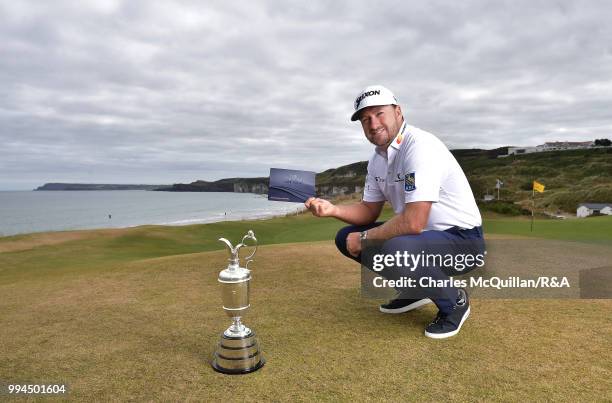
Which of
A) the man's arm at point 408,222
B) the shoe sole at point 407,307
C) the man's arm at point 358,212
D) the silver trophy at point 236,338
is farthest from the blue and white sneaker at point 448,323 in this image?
the silver trophy at point 236,338

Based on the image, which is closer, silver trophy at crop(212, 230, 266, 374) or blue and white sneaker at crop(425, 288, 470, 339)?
silver trophy at crop(212, 230, 266, 374)

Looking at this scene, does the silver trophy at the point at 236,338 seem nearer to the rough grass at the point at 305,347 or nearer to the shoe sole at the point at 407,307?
the rough grass at the point at 305,347

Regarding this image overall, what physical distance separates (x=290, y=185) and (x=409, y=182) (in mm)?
1025

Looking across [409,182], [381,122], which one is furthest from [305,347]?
[381,122]

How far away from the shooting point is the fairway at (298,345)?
2854 millimetres

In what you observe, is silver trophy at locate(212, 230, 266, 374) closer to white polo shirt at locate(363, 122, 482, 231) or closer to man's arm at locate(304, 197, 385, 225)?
man's arm at locate(304, 197, 385, 225)

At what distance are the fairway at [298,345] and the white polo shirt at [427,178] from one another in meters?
1.07

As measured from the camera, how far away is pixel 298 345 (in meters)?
3.58

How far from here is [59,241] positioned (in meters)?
17.2

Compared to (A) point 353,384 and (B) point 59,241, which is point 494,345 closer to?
(A) point 353,384

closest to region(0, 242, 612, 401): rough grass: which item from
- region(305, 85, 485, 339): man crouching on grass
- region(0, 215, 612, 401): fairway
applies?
region(0, 215, 612, 401): fairway

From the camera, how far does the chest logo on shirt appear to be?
3611mm

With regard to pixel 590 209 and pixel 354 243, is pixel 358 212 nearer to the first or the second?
pixel 354 243

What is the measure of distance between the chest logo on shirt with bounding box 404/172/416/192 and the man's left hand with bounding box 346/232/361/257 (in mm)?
786
